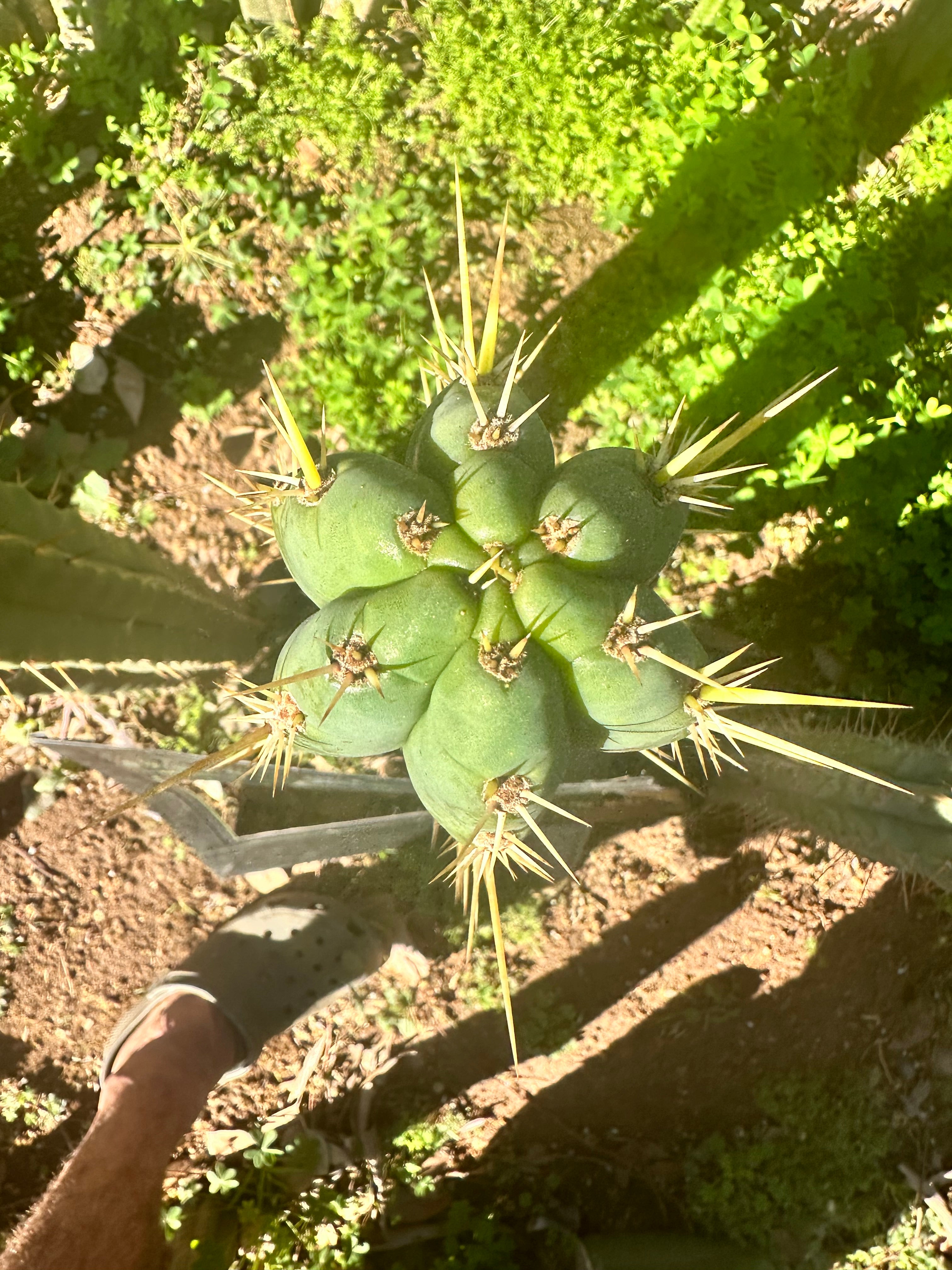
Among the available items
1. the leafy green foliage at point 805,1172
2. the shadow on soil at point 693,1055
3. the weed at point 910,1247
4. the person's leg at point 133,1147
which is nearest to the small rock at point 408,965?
the shadow on soil at point 693,1055

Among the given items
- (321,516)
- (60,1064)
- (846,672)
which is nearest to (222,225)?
(321,516)

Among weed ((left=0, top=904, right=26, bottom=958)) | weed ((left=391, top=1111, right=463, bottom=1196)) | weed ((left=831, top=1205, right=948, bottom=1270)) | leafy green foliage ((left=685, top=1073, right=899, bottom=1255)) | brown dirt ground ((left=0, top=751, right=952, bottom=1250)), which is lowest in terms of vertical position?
weed ((left=831, top=1205, right=948, bottom=1270))

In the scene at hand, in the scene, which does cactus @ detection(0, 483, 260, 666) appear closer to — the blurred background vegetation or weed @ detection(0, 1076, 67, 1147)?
the blurred background vegetation

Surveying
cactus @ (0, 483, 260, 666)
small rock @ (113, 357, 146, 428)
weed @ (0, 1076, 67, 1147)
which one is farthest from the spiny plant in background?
weed @ (0, 1076, 67, 1147)

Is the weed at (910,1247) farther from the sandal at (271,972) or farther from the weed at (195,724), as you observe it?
the weed at (195,724)

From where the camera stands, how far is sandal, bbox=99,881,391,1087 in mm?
3191

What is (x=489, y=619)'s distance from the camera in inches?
63.0

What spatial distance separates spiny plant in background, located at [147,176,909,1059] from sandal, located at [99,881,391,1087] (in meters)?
1.77

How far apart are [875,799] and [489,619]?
4.83 feet

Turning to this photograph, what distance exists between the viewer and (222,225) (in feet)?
11.6

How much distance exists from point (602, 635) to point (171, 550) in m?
2.54

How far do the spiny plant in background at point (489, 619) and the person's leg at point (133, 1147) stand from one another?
1.89 m

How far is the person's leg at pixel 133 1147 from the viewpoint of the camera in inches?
110

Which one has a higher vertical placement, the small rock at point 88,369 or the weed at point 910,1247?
the small rock at point 88,369
